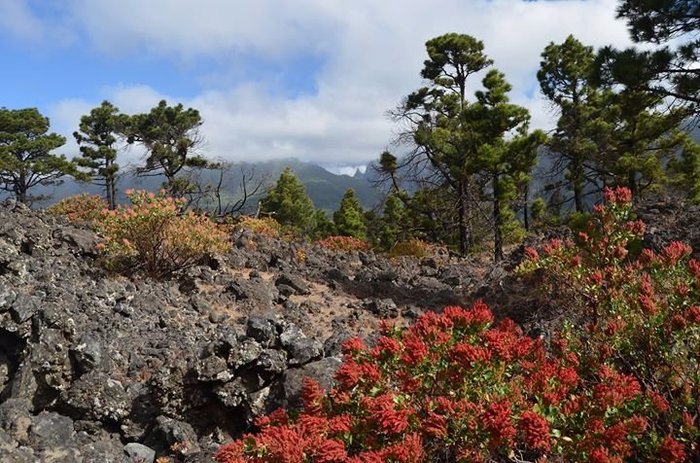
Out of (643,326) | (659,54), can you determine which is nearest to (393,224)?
(659,54)

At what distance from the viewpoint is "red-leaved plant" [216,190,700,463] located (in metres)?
3.11

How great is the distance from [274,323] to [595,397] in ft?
13.7

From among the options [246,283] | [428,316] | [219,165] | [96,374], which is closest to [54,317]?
[96,374]

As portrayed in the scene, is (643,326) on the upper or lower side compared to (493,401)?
upper

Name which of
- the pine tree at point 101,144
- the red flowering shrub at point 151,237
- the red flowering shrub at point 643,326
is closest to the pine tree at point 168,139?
the pine tree at point 101,144

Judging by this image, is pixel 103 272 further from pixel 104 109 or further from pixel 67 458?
pixel 104 109

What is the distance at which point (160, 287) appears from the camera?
9914 mm

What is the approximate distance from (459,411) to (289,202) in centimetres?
3912

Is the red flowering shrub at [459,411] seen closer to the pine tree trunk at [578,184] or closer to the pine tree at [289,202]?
the pine tree trunk at [578,184]

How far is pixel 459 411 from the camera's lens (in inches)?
126

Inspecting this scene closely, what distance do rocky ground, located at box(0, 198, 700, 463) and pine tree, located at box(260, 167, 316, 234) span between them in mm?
30126

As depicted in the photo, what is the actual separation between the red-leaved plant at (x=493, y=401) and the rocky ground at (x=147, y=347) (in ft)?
6.80

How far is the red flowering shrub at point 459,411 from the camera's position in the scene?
3092 millimetres

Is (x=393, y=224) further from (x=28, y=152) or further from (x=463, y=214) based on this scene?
(x=28, y=152)
